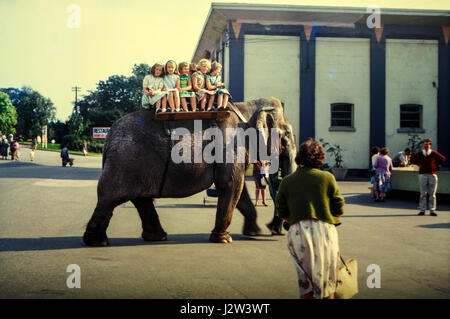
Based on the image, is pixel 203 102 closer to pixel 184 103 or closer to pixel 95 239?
pixel 184 103

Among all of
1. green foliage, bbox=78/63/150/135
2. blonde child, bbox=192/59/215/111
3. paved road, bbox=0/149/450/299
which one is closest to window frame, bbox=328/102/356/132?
paved road, bbox=0/149/450/299

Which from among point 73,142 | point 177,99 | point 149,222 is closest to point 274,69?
point 177,99

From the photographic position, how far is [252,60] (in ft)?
84.0

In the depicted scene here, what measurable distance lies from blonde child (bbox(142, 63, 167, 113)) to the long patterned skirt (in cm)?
Result: 410

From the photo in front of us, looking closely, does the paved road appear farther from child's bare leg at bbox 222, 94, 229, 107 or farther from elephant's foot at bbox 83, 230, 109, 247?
child's bare leg at bbox 222, 94, 229, 107

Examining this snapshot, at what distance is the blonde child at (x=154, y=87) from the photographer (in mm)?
7660

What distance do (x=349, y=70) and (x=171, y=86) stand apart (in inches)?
781

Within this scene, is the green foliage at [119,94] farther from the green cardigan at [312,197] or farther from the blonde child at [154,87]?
the green cardigan at [312,197]

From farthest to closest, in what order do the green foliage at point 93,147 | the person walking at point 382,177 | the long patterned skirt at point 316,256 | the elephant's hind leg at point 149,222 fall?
1. the green foliage at point 93,147
2. the person walking at point 382,177
3. the elephant's hind leg at point 149,222
4. the long patterned skirt at point 316,256

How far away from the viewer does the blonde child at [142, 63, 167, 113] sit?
766 cm

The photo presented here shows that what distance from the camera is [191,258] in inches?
254

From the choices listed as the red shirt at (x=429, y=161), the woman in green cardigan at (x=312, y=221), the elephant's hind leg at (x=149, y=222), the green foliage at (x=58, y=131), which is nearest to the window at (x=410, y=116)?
the red shirt at (x=429, y=161)

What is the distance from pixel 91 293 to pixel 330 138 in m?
22.5

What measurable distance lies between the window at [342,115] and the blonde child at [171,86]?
1930 centimetres
